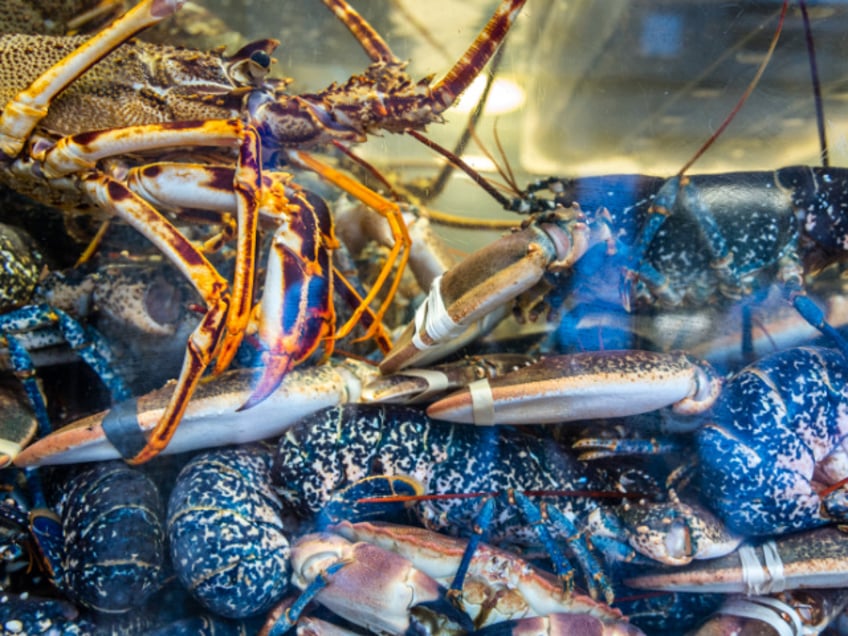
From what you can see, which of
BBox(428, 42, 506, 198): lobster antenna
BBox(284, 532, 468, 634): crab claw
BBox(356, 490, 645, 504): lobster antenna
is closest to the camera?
BBox(284, 532, 468, 634): crab claw

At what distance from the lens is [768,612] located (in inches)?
50.9

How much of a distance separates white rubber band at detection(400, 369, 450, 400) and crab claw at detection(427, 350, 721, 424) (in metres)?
0.05

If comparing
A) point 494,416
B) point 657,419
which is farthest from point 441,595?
point 657,419

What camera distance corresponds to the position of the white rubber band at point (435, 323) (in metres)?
1.32

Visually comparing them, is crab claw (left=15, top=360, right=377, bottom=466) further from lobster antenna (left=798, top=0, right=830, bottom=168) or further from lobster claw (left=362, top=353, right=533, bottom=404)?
lobster antenna (left=798, top=0, right=830, bottom=168)

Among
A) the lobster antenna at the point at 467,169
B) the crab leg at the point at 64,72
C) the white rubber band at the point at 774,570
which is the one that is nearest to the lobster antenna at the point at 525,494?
the white rubber band at the point at 774,570

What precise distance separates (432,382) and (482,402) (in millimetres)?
153

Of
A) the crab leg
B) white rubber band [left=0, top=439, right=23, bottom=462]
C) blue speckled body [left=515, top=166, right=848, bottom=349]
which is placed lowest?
white rubber band [left=0, top=439, right=23, bottom=462]

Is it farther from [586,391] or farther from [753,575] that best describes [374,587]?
[753,575]

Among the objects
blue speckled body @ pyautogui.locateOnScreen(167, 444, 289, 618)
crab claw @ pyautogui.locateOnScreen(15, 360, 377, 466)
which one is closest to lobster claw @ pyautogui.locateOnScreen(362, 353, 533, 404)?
crab claw @ pyautogui.locateOnScreen(15, 360, 377, 466)

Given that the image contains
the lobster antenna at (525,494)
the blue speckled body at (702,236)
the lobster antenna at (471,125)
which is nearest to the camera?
the lobster antenna at (525,494)

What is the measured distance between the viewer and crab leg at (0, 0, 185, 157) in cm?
122

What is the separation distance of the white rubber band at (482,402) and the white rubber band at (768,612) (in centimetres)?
65

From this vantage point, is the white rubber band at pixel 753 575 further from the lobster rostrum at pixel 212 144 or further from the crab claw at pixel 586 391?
the lobster rostrum at pixel 212 144
